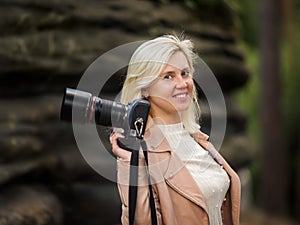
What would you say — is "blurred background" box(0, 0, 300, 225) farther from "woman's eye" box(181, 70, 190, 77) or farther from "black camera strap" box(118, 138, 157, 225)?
"black camera strap" box(118, 138, 157, 225)

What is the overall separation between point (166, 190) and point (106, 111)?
361mm

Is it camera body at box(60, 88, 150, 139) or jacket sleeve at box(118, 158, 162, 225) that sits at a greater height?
camera body at box(60, 88, 150, 139)

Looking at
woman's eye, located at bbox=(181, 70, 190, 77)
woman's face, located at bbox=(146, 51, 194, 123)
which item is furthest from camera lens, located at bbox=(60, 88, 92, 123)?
woman's eye, located at bbox=(181, 70, 190, 77)

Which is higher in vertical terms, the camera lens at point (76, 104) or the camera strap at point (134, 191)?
the camera lens at point (76, 104)

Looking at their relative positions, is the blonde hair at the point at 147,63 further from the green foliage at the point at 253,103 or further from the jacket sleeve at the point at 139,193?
the green foliage at the point at 253,103

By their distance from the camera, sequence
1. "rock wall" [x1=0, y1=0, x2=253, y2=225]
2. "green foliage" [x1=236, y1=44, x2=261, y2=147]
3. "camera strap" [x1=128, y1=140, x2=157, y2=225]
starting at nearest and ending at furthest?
1. "camera strap" [x1=128, y1=140, x2=157, y2=225]
2. "rock wall" [x1=0, y1=0, x2=253, y2=225]
3. "green foliage" [x1=236, y1=44, x2=261, y2=147]

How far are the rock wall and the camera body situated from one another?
1.64 m

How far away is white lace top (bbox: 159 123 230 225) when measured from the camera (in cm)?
254

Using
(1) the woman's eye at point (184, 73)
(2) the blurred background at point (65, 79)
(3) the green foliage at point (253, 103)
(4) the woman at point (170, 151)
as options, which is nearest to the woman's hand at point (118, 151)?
(4) the woman at point (170, 151)

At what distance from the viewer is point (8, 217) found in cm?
395

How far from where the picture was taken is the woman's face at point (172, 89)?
2.51 m

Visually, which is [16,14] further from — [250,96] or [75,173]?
[250,96]

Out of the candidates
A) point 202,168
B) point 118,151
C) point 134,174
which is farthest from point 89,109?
point 202,168

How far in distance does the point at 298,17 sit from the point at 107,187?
29.6 ft
